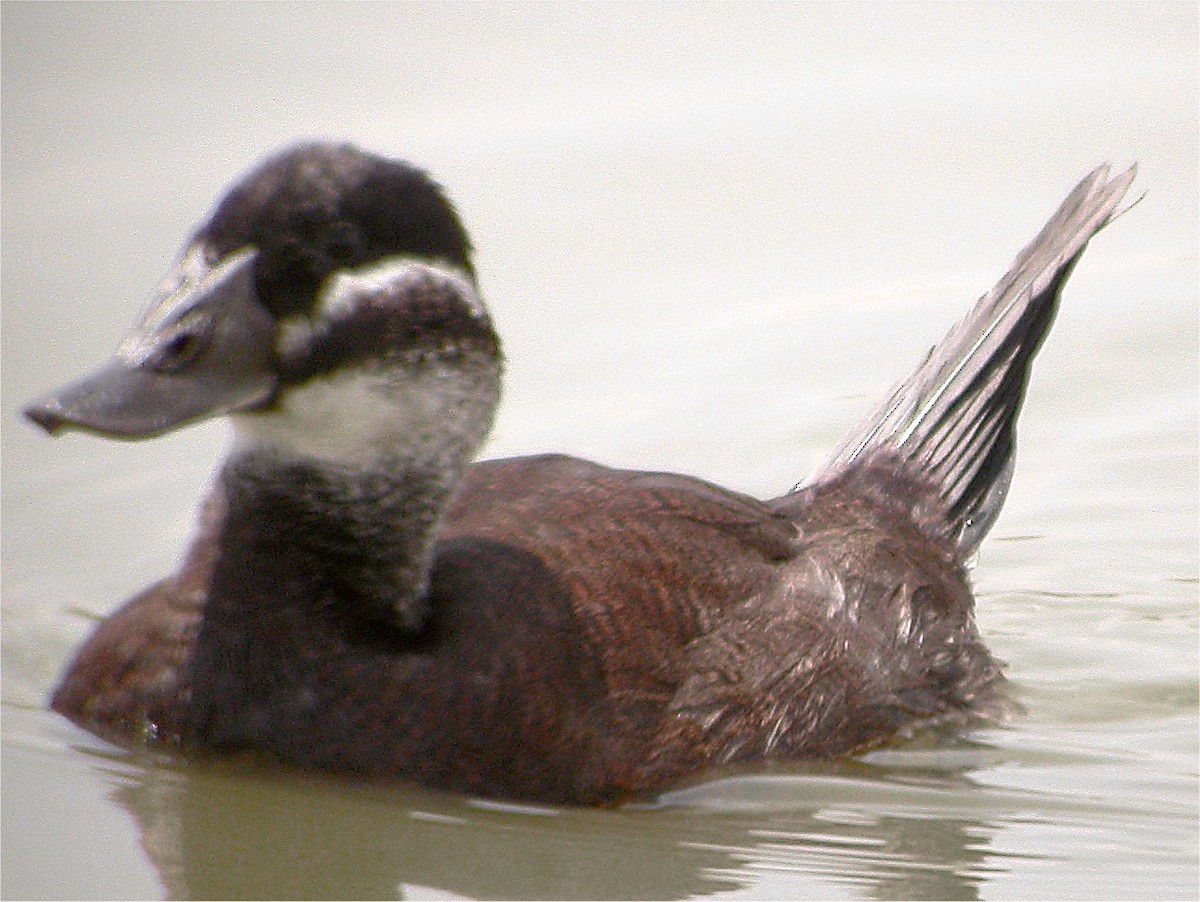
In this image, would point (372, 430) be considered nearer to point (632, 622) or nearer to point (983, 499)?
point (632, 622)

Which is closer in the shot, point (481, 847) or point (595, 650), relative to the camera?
point (481, 847)

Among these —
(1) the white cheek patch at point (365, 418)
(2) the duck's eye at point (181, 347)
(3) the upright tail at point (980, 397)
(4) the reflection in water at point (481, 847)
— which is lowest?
(4) the reflection in water at point (481, 847)

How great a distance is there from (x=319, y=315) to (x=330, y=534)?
55 centimetres

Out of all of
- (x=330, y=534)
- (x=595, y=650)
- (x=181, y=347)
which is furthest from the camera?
(x=595, y=650)

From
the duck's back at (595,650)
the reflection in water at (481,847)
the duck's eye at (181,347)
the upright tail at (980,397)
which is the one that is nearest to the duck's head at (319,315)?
the duck's eye at (181,347)

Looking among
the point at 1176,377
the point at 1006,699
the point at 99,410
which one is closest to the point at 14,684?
the point at 99,410

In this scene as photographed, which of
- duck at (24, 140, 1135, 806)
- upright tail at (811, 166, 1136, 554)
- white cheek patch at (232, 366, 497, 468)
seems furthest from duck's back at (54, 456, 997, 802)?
upright tail at (811, 166, 1136, 554)

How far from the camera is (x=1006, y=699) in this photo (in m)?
6.97

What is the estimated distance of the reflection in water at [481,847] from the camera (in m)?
5.43

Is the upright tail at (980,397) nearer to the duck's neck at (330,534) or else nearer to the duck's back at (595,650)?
the duck's back at (595,650)

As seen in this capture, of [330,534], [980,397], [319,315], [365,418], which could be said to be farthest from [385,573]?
[980,397]

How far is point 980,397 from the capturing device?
7520 mm

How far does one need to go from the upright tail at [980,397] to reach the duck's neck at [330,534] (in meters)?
2.02

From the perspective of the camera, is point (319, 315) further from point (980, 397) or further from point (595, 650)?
point (980, 397)
